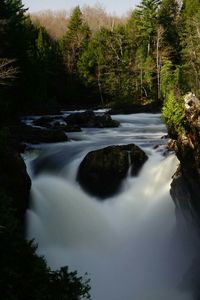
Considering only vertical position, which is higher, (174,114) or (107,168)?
(174,114)

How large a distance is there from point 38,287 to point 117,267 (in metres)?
7.01

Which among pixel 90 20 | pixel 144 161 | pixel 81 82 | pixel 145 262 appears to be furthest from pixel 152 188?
pixel 90 20

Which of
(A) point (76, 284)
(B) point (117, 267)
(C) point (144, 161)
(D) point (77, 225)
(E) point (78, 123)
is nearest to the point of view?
(A) point (76, 284)

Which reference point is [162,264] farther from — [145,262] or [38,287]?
[38,287]

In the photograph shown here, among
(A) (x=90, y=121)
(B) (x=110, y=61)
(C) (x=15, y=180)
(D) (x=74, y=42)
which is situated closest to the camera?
(C) (x=15, y=180)

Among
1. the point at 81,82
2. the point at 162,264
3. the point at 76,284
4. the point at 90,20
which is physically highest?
the point at 90,20

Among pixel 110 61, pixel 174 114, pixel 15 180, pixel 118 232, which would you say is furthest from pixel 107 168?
pixel 110 61

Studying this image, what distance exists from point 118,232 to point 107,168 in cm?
290

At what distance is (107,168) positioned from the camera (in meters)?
18.3

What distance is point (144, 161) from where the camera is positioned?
19.0m

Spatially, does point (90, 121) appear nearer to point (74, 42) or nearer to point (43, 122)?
point (43, 122)

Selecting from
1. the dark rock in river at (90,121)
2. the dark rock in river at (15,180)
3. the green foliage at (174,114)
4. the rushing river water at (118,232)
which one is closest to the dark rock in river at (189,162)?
the green foliage at (174,114)

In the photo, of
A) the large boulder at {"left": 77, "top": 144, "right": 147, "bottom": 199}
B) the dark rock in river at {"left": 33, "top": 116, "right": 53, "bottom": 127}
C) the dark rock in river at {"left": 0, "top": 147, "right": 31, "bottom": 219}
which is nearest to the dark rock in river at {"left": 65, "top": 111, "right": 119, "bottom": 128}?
the dark rock in river at {"left": 33, "top": 116, "right": 53, "bottom": 127}

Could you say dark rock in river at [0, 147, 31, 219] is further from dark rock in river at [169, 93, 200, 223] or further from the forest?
the forest
